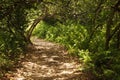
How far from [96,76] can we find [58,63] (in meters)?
4.29

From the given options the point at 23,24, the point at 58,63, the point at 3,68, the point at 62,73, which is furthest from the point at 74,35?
the point at 3,68

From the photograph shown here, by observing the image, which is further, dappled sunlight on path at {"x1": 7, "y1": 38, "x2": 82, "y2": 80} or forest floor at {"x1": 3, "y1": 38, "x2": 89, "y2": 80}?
dappled sunlight on path at {"x1": 7, "y1": 38, "x2": 82, "y2": 80}

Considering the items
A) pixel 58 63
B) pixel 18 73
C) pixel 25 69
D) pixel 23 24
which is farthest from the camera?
pixel 23 24

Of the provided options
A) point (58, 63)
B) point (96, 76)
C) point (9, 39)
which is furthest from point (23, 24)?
point (96, 76)

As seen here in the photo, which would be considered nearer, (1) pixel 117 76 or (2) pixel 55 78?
(1) pixel 117 76

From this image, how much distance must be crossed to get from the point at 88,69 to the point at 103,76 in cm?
87

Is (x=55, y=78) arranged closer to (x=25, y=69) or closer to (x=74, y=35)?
(x=25, y=69)

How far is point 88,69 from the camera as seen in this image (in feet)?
32.8

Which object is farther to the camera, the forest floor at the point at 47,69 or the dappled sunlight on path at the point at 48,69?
the dappled sunlight on path at the point at 48,69

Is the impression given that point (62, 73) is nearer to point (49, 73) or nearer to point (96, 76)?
point (49, 73)

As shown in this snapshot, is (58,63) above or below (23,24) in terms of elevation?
below

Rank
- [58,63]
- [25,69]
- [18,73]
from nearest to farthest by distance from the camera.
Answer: [18,73] < [25,69] < [58,63]

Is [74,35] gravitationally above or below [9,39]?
below

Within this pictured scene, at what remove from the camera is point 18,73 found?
10.6m
